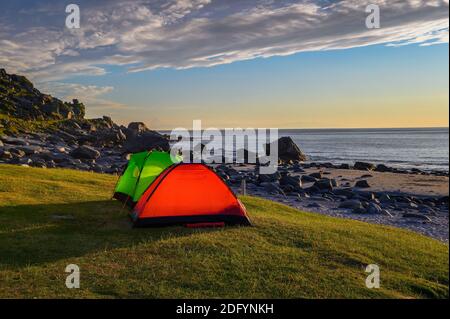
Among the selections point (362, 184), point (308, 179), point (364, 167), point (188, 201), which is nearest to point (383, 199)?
point (362, 184)

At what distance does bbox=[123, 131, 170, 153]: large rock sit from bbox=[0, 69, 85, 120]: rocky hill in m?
36.8

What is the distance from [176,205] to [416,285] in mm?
7167

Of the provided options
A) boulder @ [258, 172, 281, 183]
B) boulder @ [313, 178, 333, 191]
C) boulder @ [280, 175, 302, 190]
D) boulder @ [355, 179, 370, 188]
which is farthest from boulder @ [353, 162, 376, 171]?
boulder @ [280, 175, 302, 190]

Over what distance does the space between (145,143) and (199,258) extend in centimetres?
5092

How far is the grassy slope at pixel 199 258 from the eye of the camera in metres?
9.23

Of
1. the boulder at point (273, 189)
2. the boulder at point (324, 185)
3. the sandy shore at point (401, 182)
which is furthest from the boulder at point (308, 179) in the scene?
the boulder at point (273, 189)

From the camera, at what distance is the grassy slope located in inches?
364

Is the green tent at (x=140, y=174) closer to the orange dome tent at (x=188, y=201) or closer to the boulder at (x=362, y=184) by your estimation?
the orange dome tent at (x=188, y=201)

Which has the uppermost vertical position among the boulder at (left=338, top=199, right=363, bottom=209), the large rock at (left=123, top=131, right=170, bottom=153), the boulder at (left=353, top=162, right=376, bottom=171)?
the large rock at (left=123, top=131, right=170, bottom=153)

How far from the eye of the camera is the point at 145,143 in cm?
6053

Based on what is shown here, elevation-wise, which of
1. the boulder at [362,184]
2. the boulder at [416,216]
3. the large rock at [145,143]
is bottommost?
the boulder at [416,216]

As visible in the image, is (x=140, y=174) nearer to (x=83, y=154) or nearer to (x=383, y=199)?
(x=383, y=199)

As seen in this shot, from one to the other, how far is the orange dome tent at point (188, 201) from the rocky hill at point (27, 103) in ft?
270

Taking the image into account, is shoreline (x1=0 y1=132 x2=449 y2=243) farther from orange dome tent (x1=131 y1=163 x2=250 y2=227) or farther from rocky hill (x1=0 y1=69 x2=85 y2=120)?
rocky hill (x1=0 y1=69 x2=85 y2=120)
